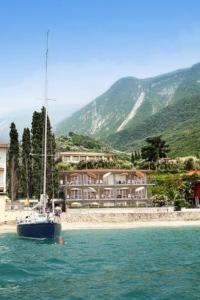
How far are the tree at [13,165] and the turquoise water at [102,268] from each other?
1066 inches

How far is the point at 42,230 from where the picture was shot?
5441 centimetres

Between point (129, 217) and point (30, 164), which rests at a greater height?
point (30, 164)

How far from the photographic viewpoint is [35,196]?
84.2 meters

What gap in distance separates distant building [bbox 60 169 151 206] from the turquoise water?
35.4m

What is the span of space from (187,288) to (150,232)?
39563 millimetres

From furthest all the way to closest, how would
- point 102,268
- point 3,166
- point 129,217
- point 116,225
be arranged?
point 3,166
point 129,217
point 116,225
point 102,268

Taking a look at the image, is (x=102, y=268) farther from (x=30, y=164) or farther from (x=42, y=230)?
(x=30, y=164)

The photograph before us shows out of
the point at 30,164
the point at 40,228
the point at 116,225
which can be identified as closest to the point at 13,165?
the point at 30,164

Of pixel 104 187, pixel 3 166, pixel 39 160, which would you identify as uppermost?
pixel 39 160

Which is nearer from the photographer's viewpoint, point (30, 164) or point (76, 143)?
point (30, 164)

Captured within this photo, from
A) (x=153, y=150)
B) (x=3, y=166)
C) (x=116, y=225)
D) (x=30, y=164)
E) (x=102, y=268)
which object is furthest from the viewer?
(x=153, y=150)

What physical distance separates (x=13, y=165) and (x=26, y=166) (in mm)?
2015

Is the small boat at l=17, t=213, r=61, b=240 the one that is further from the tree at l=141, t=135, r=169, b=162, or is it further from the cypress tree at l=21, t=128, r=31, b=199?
the tree at l=141, t=135, r=169, b=162

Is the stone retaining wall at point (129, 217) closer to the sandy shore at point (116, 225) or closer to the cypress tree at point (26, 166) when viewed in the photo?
the sandy shore at point (116, 225)
